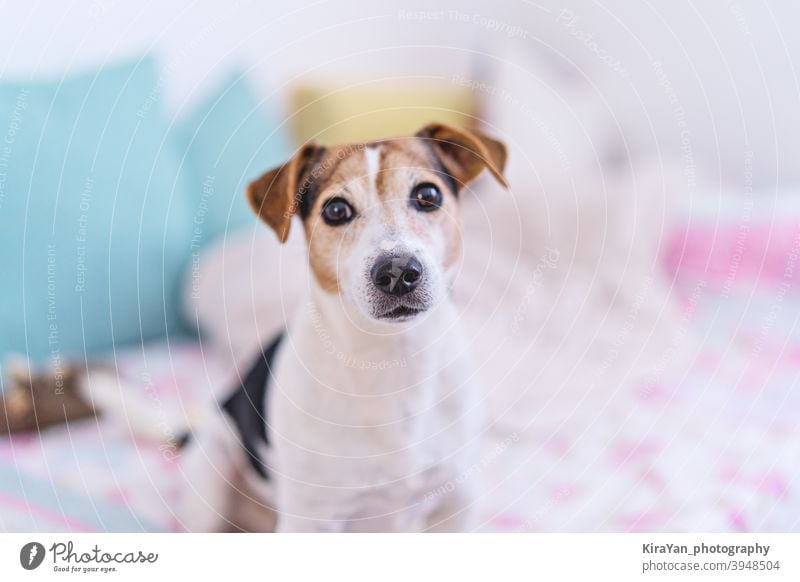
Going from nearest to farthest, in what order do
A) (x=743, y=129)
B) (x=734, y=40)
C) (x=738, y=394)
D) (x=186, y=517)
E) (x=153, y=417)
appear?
(x=186, y=517)
(x=153, y=417)
(x=738, y=394)
(x=734, y=40)
(x=743, y=129)

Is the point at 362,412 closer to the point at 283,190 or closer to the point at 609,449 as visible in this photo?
the point at 283,190

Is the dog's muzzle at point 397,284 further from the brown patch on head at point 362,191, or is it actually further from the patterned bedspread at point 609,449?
the patterned bedspread at point 609,449

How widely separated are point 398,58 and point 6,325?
846 millimetres

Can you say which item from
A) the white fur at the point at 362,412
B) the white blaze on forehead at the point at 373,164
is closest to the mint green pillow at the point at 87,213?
the white fur at the point at 362,412

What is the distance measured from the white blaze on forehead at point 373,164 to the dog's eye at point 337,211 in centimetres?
3

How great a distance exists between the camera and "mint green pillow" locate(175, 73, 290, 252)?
4.29 ft

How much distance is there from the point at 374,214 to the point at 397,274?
68 mm

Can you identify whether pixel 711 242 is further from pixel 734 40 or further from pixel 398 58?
pixel 398 58

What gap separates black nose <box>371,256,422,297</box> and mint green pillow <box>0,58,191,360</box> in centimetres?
75

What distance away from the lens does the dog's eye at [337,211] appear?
2.35 ft

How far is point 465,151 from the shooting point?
2.52ft
